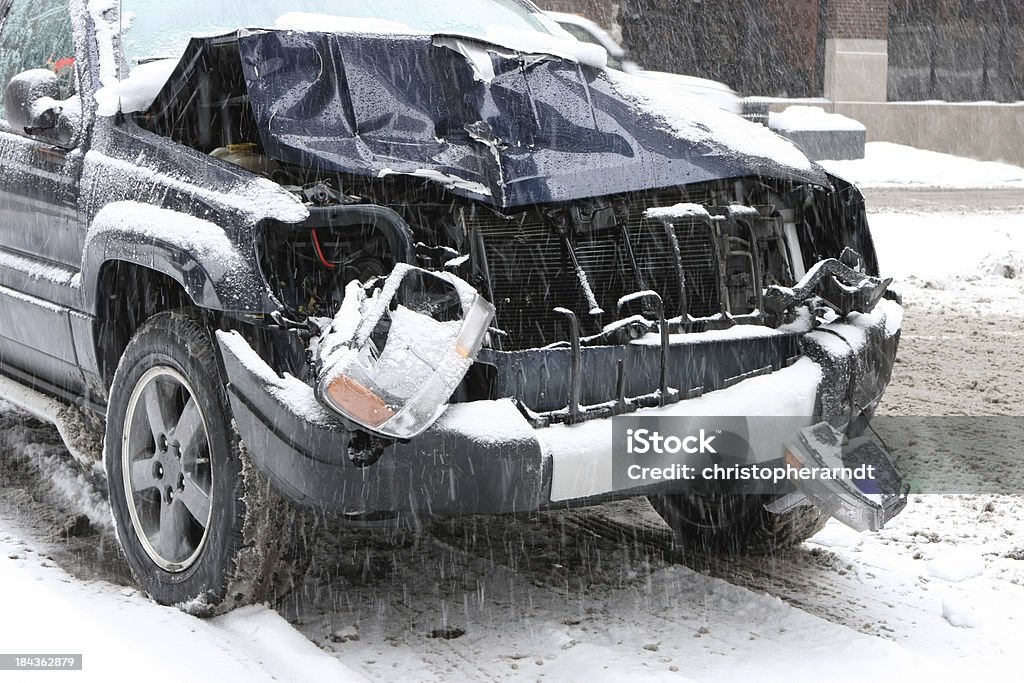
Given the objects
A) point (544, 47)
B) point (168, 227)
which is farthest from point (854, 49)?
point (168, 227)

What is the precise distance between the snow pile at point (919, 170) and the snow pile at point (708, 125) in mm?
14896

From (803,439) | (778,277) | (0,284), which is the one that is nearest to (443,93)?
(778,277)

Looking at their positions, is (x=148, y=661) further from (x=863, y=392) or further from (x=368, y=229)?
(x=863, y=392)

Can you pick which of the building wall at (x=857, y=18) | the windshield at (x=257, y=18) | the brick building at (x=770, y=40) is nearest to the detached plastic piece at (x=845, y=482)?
the windshield at (x=257, y=18)

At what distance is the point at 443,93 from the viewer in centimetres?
414

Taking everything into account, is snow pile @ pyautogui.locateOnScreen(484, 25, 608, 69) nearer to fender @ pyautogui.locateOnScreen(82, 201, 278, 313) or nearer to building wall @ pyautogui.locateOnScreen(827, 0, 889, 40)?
fender @ pyautogui.locateOnScreen(82, 201, 278, 313)

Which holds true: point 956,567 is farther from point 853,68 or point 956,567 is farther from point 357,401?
point 853,68

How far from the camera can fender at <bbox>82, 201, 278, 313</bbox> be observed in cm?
341

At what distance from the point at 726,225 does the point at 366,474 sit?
1.53 meters

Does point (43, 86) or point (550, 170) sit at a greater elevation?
point (43, 86)

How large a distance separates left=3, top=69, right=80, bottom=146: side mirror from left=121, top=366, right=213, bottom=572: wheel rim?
1.10 meters

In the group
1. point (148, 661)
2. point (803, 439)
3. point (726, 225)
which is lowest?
point (148, 661)

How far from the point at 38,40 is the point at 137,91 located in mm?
1042

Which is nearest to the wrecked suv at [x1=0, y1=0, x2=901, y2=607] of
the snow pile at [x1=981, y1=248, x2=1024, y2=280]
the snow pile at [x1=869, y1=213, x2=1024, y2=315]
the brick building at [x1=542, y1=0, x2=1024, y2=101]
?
the snow pile at [x1=869, y1=213, x2=1024, y2=315]
